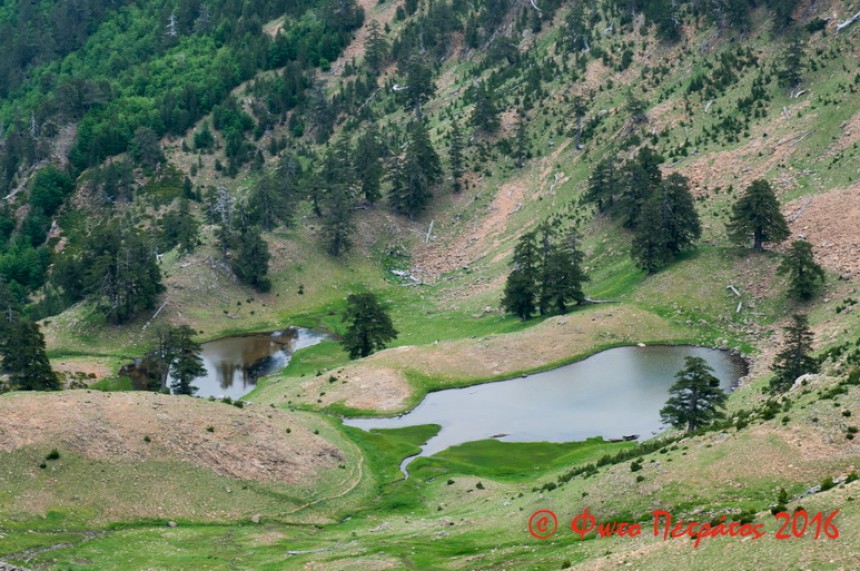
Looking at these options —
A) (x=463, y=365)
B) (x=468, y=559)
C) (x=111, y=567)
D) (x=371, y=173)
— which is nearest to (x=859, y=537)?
(x=468, y=559)

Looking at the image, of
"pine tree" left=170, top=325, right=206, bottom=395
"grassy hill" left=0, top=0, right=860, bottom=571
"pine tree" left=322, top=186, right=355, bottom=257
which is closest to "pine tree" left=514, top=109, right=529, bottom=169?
"grassy hill" left=0, top=0, right=860, bottom=571

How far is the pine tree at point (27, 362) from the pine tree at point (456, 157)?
89368mm

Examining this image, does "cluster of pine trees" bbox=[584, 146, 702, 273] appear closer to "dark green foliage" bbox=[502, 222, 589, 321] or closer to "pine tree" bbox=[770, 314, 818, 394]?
"dark green foliage" bbox=[502, 222, 589, 321]

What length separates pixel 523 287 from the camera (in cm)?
12494

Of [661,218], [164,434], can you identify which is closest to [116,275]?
[164,434]

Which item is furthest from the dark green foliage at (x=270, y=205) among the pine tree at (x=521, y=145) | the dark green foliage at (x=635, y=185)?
the dark green foliage at (x=635, y=185)

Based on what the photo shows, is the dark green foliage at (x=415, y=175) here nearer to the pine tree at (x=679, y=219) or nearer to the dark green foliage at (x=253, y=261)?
the dark green foliage at (x=253, y=261)

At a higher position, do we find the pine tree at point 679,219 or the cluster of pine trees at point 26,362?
the pine tree at point 679,219

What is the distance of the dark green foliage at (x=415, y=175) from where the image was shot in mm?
169625

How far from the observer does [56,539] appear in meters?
55.4

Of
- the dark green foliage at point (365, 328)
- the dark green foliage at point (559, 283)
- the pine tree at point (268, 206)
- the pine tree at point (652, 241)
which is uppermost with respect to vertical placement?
the pine tree at point (268, 206)

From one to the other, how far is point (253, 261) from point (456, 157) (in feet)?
148

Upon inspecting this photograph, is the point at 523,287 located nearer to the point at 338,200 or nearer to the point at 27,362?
the point at 338,200

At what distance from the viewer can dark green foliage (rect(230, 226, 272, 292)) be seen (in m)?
150
